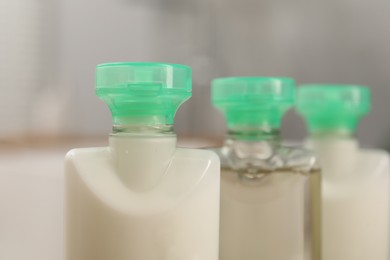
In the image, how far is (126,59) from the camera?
1.70 feet

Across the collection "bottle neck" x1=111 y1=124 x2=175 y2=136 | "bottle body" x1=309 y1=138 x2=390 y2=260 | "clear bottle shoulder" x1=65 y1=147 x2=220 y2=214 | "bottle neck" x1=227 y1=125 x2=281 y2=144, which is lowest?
"bottle body" x1=309 y1=138 x2=390 y2=260

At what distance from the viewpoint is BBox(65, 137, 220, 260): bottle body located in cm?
26

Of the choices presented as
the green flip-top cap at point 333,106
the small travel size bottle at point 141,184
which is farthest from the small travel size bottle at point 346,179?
the small travel size bottle at point 141,184

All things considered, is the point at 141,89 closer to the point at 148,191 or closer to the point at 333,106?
the point at 148,191

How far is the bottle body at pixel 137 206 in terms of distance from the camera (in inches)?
10.1

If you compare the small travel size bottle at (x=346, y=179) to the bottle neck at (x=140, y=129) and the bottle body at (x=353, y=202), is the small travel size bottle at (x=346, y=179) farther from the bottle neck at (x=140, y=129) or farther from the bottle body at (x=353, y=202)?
the bottle neck at (x=140, y=129)

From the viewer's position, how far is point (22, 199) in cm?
39

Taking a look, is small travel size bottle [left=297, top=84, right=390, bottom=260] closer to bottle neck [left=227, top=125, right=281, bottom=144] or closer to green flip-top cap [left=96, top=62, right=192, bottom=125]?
bottle neck [left=227, top=125, right=281, bottom=144]

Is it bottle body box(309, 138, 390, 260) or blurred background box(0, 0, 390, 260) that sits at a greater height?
blurred background box(0, 0, 390, 260)

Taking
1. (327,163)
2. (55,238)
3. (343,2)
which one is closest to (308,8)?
(343,2)

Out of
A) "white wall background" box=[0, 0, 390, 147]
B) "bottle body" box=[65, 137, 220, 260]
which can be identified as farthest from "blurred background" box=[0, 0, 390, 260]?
"bottle body" box=[65, 137, 220, 260]

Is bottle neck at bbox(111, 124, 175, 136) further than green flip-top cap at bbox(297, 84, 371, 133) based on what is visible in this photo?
No

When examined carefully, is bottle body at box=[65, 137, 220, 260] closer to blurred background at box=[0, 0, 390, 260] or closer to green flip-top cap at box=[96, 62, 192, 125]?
green flip-top cap at box=[96, 62, 192, 125]

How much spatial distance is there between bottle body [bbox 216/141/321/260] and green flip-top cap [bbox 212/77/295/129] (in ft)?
0.09
